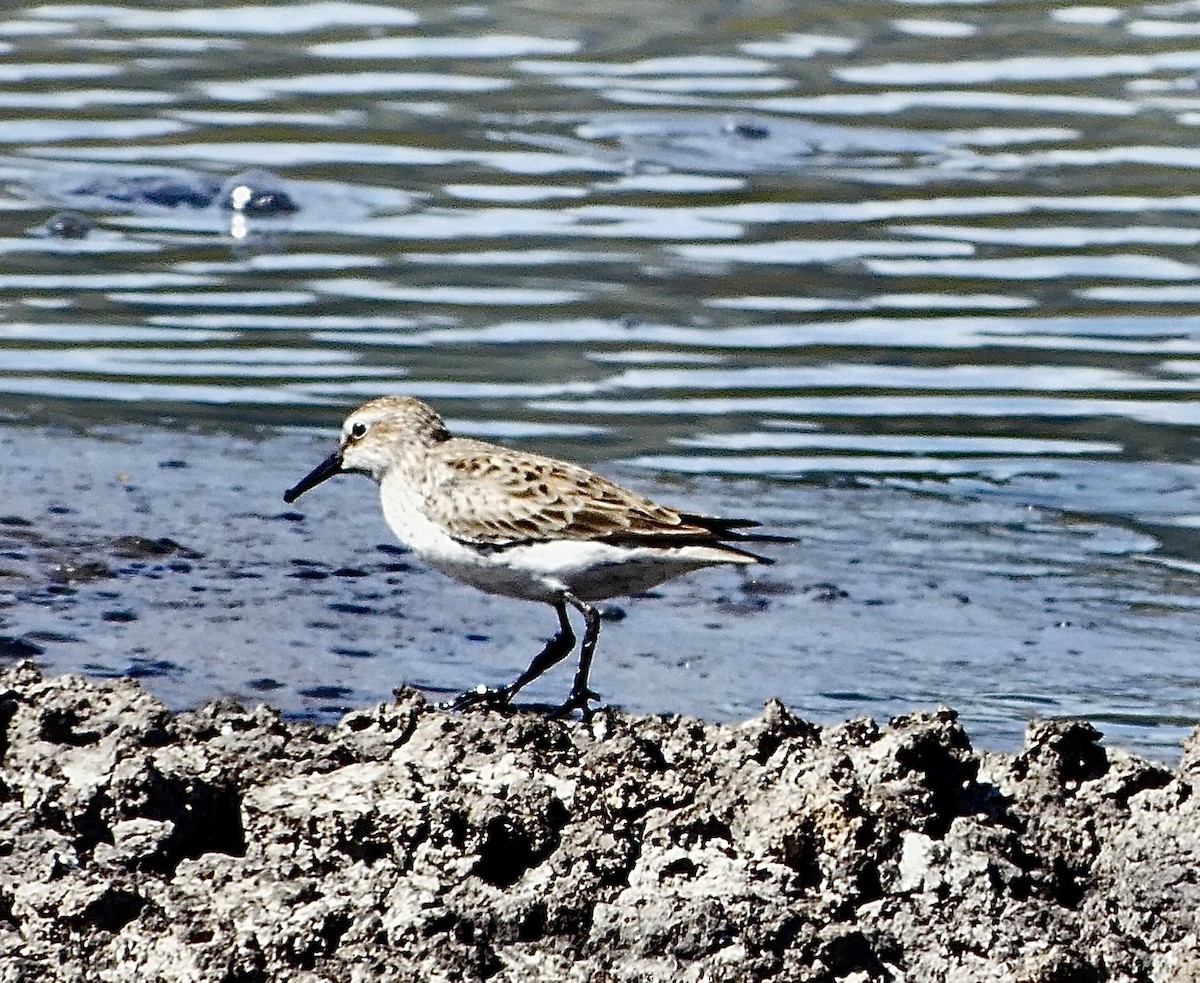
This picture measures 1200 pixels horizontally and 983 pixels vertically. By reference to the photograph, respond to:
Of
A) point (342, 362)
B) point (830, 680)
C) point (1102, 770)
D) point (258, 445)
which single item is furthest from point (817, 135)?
point (1102, 770)

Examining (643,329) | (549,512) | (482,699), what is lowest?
(643,329)

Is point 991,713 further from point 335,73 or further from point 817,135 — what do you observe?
point 335,73

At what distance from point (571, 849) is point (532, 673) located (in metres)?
1.77

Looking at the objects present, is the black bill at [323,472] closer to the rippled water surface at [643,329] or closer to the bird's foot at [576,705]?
the rippled water surface at [643,329]

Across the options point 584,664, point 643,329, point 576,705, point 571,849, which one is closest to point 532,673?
point 584,664

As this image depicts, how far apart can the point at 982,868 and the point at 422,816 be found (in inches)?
46.1

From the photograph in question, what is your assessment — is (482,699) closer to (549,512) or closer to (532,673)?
(532,673)

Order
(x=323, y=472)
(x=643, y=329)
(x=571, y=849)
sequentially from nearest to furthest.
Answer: (x=571, y=849), (x=323, y=472), (x=643, y=329)

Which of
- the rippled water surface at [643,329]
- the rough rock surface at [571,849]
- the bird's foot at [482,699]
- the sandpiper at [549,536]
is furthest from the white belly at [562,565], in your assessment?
the rough rock surface at [571,849]

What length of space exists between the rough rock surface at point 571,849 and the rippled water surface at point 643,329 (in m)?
1.66

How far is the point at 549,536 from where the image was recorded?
6.90 m

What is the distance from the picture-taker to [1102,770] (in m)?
5.79

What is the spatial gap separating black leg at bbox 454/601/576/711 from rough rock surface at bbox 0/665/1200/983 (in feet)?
2.45

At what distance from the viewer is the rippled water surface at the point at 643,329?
329 inches
